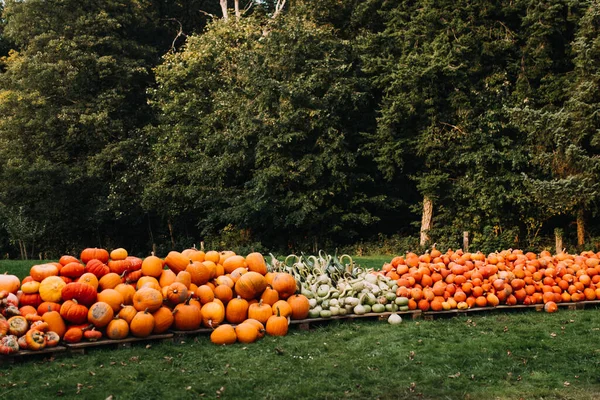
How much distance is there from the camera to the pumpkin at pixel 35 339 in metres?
6.68

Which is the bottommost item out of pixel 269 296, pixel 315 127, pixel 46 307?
pixel 269 296

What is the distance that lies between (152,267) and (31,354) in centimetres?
191

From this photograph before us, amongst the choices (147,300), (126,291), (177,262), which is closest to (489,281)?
(177,262)

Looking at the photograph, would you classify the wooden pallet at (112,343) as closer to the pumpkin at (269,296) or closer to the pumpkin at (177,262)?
the pumpkin at (177,262)

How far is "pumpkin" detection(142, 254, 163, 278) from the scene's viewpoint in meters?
8.09

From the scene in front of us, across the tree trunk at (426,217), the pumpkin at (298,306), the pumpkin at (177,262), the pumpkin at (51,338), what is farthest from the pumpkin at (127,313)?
the tree trunk at (426,217)

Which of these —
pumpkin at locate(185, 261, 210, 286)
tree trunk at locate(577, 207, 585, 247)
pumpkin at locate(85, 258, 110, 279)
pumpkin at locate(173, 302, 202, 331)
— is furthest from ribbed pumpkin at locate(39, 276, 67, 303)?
tree trunk at locate(577, 207, 585, 247)

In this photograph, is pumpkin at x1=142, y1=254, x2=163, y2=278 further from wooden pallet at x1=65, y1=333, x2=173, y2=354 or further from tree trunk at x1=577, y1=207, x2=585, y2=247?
tree trunk at x1=577, y1=207, x2=585, y2=247

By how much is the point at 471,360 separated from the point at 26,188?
1039 inches

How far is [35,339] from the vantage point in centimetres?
671

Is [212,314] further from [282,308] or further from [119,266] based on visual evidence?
Answer: [119,266]

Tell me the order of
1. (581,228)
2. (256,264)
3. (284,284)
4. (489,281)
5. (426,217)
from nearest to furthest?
(284,284) < (256,264) < (489,281) < (581,228) < (426,217)

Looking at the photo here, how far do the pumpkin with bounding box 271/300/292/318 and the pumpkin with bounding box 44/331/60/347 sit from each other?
272 centimetres

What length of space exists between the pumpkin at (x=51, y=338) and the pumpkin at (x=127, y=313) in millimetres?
747
